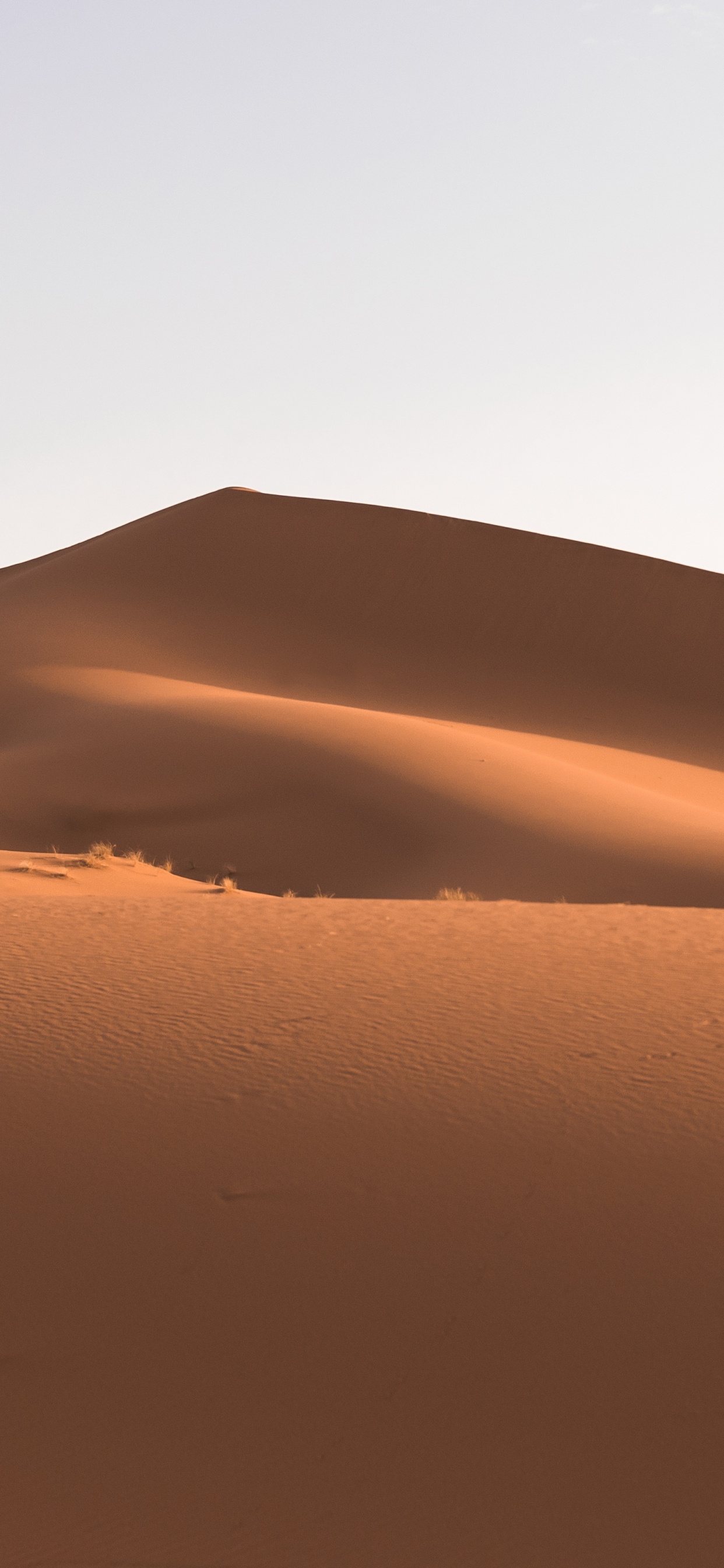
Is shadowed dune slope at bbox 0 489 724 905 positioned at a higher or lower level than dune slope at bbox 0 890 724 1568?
higher

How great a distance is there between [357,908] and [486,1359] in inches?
283

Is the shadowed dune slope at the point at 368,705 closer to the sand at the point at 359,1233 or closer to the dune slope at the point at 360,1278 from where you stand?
the sand at the point at 359,1233

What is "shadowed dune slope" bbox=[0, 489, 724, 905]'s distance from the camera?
2028cm

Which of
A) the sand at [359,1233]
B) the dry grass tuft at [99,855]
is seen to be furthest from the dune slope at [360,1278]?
the dry grass tuft at [99,855]

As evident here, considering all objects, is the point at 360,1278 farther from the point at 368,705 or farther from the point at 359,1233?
the point at 368,705

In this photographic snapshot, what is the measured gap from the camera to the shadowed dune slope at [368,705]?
2028 centimetres

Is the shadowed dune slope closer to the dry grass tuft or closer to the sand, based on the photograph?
the dry grass tuft

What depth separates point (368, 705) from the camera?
34812 mm

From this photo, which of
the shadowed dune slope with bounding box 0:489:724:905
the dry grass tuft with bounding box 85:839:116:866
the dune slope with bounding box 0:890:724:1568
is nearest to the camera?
the dune slope with bounding box 0:890:724:1568

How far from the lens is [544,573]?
151 feet

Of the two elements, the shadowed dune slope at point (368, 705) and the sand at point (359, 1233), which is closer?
the sand at point (359, 1233)

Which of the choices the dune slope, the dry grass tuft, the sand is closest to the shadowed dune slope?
the dry grass tuft

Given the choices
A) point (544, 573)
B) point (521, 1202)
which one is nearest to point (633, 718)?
point (544, 573)

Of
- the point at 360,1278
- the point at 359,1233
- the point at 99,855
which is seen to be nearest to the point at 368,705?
the point at 99,855
